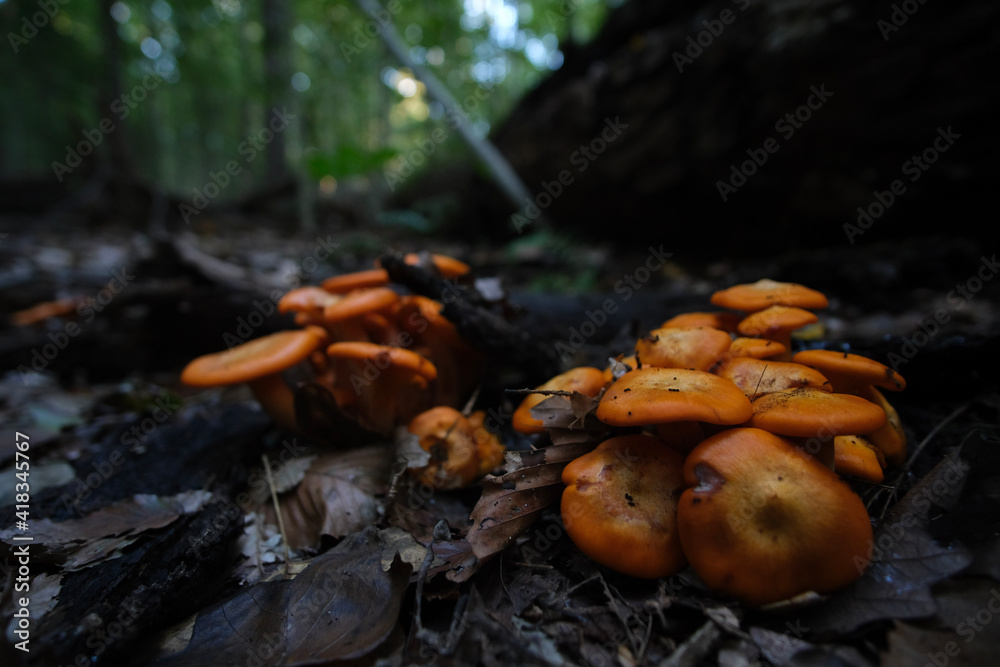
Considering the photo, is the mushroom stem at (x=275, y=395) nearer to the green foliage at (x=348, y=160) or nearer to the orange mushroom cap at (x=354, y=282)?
the orange mushroom cap at (x=354, y=282)

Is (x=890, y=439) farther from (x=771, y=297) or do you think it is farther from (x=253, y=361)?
A: (x=253, y=361)

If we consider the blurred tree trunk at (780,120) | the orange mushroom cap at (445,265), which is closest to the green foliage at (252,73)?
the blurred tree trunk at (780,120)

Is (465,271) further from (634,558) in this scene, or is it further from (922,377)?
(922,377)

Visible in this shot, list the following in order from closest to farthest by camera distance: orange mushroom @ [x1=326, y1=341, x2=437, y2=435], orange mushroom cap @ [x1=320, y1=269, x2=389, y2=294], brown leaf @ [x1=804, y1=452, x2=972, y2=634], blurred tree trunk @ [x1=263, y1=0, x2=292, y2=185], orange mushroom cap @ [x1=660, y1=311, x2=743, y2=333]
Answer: brown leaf @ [x1=804, y1=452, x2=972, y2=634], orange mushroom cap @ [x1=660, y1=311, x2=743, y2=333], orange mushroom @ [x1=326, y1=341, x2=437, y2=435], orange mushroom cap @ [x1=320, y1=269, x2=389, y2=294], blurred tree trunk @ [x1=263, y1=0, x2=292, y2=185]

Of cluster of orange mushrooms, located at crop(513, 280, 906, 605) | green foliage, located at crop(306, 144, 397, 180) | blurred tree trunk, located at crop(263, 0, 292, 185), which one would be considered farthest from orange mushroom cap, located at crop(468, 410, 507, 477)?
blurred tree trunk, located at crop(263, 0, 292, 185)

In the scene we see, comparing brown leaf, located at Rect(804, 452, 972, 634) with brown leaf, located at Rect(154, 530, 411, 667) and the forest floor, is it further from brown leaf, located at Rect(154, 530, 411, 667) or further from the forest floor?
brown leaf, located at Rect(154, 530, 411, 667)

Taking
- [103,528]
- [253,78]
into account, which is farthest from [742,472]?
[253,78]
